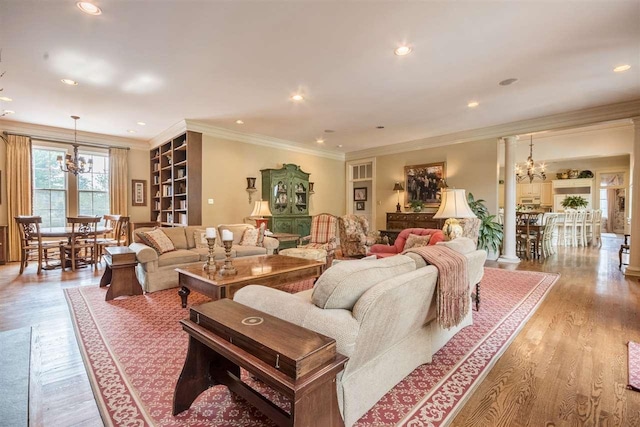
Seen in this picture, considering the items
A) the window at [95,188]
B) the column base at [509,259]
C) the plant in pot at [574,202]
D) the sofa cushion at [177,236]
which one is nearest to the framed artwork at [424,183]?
the column base at [509,259]

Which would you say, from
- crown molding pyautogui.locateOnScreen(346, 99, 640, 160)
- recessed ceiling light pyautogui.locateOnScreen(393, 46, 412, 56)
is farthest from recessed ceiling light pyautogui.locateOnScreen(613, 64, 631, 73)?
recessed ceiling light pyautogui.locateOnScreen(393, 46, 412, 56)

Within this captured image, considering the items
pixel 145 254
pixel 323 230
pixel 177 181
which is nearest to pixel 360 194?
pixel 323 230

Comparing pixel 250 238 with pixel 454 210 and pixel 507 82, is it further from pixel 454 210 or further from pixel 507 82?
pixel 507 82

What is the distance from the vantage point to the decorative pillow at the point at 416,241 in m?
4.10

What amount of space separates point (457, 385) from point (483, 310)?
1.60 metres

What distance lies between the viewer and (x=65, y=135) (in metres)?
6.41

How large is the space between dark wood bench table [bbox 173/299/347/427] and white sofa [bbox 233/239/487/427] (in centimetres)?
13

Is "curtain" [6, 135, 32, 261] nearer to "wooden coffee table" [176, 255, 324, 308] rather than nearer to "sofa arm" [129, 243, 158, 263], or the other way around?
"sofa arm" [129, 243, 158, 263]

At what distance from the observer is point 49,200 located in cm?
638

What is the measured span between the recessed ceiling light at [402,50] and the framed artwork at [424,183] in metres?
4.32

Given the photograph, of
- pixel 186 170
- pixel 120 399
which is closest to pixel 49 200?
pixel 186 170

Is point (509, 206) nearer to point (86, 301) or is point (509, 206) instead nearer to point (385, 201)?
point (385, 201)

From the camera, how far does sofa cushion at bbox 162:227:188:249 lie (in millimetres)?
4629

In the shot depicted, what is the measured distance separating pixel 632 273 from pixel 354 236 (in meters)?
4.44
